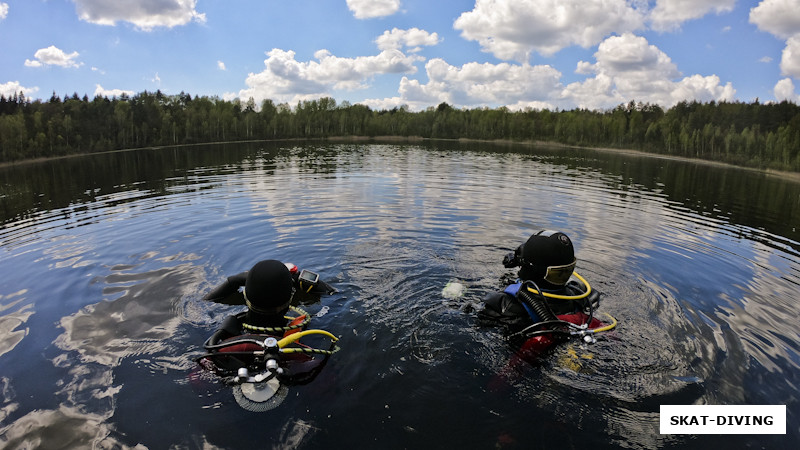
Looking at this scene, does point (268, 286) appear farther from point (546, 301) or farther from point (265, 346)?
point (546, 301)

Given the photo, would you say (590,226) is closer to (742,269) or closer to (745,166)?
(742,269)

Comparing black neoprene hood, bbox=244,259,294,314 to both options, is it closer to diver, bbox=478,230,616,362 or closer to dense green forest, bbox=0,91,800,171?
diver, bbox=478,230,616,362

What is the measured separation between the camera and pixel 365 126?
138750mm

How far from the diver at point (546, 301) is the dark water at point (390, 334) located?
1.24 ft

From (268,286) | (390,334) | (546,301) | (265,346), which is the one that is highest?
(268,286)

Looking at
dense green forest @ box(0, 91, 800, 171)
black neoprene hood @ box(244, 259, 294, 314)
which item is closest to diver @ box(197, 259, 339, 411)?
black neoprene hood @ box(244, 259, 294, 314)

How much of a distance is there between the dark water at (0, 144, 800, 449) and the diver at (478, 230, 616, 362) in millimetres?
378

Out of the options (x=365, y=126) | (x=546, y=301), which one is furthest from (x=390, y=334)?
(x=365, y=126)

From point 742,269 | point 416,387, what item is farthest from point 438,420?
point 742,269

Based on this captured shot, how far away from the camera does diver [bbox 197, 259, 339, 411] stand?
4.09 meters

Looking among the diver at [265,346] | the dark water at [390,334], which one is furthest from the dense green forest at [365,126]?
the diver at [265,346]

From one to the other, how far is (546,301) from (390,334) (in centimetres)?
235

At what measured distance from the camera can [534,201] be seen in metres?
18.5

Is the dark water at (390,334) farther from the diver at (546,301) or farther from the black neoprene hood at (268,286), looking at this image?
the black neoprene hood at (268,286)
